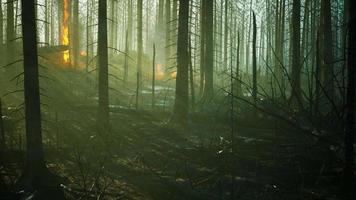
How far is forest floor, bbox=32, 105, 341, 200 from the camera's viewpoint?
28.1 feet

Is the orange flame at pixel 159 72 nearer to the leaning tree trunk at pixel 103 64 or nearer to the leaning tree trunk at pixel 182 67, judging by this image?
the leaning tree trunk at pixel 182 67

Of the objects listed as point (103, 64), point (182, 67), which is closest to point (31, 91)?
point (103, 64)

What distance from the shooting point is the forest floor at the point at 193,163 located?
8578mm

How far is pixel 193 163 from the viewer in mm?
10719

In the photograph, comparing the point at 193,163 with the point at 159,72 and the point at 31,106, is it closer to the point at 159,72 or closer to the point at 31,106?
the point at 31,106

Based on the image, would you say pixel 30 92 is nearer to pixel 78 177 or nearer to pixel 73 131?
pixel 78 177

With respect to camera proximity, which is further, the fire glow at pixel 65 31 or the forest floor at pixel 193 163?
the fire glow at pixel 65 31

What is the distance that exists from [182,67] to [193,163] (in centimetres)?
533

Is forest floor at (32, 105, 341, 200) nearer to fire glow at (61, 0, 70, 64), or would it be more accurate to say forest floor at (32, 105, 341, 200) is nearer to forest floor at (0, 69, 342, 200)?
forest floor at (0, 69, 342, 200)

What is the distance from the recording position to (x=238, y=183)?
8992 mm

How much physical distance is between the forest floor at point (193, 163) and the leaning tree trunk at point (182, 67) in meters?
0.55

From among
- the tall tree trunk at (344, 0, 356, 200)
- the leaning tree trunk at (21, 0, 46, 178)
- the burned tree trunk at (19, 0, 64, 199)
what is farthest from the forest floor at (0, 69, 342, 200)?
the tall tree trunk at (344, 0, 356, 200)

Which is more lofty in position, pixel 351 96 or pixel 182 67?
pixel 182 67

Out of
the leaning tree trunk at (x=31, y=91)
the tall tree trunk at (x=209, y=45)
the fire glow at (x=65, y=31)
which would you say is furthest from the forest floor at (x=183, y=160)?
the fire glow at (x=65, y=31)
